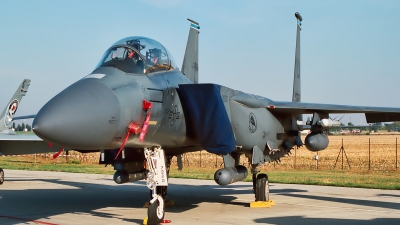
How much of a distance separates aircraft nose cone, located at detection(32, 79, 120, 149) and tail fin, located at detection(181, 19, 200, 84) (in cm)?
652

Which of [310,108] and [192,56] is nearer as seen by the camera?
[310,108]

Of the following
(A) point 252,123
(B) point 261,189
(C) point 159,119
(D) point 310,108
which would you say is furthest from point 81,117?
(B) point 261,189

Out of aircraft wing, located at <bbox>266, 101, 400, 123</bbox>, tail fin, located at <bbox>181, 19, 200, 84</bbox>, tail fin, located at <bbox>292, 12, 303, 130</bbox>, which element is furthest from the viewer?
tail fin, located at <bbox>292, 12, 303, 130</bbox>

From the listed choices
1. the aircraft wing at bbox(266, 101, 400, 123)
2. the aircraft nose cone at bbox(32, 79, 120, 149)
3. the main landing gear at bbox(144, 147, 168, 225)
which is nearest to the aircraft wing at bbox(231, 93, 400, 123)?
the aircraft wing at bbox(266, 101, 400, 123)

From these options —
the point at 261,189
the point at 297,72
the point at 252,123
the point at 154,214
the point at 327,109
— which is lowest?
the point at 154,214

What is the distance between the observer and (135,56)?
29.1ft

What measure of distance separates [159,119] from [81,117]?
6.74 feet

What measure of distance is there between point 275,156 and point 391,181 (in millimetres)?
9219

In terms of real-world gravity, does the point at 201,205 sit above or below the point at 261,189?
below

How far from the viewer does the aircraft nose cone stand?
6.89 meters

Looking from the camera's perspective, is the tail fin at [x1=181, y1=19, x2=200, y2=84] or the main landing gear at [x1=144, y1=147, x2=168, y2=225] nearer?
the main landing gear at [x1=144, y1=147, x2=168, y2=225]

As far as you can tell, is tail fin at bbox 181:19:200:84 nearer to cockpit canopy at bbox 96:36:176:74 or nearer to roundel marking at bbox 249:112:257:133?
roundel marking at bbox 249:112:257:133

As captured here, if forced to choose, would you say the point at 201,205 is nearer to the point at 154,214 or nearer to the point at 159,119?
the point at 154,214

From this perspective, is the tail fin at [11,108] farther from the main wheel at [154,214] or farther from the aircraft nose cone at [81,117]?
the aircraft nose cone at [81,117]
